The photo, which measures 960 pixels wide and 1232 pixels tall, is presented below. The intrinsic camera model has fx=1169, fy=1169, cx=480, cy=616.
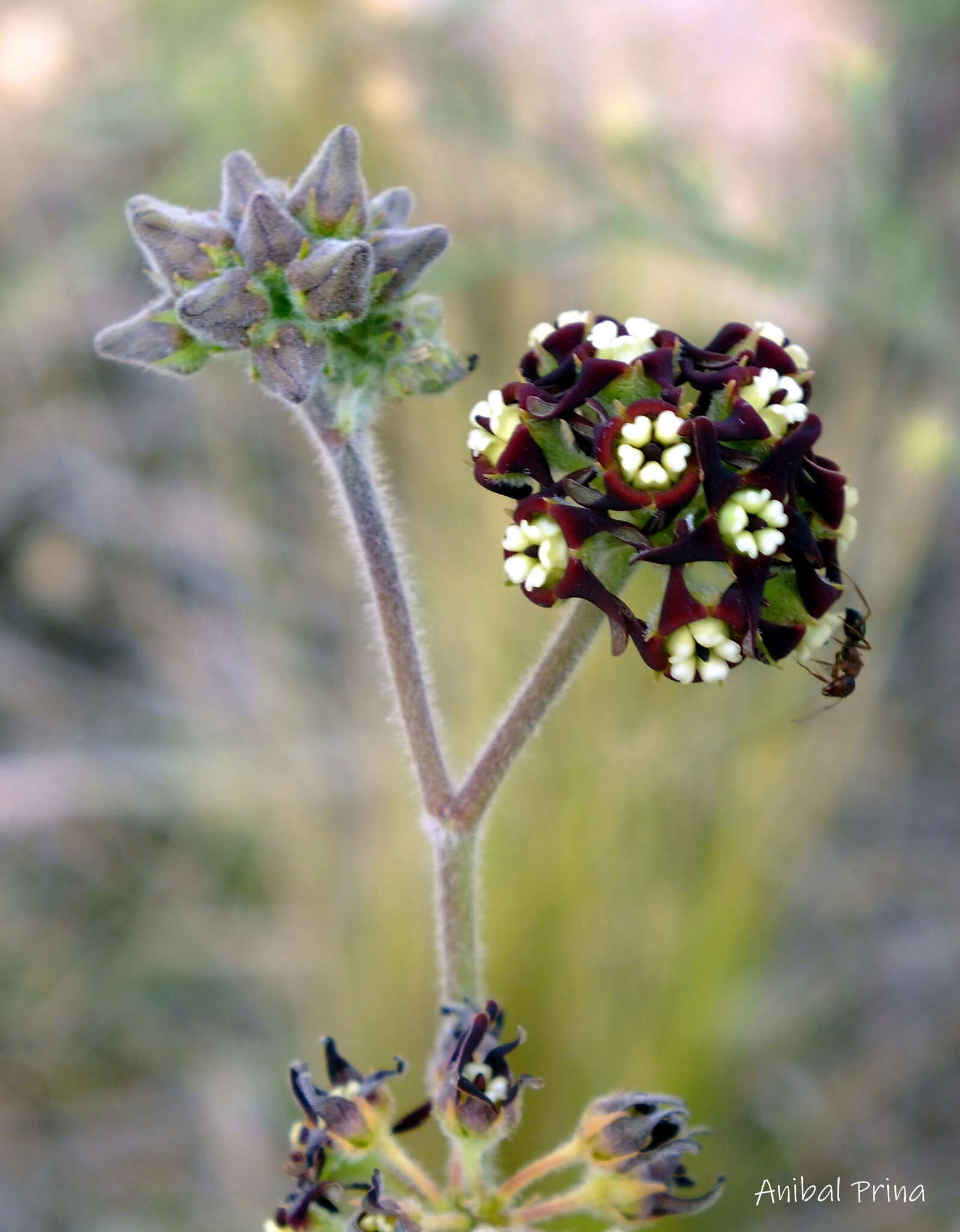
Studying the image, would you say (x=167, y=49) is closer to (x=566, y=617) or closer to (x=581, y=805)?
(x=581, y=805)

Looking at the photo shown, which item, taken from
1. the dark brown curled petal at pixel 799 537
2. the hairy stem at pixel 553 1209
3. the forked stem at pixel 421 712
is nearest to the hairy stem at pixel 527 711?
the forked stem at pixel 421 712

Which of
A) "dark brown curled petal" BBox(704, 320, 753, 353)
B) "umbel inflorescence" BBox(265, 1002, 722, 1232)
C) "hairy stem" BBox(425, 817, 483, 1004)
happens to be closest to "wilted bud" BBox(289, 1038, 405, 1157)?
"umbel inflorescence" BBox(265, 1002, 722, 1232)

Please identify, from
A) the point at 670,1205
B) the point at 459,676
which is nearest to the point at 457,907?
the point at 670,1205

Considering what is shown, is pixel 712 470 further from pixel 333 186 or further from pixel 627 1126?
pixel 627 1126

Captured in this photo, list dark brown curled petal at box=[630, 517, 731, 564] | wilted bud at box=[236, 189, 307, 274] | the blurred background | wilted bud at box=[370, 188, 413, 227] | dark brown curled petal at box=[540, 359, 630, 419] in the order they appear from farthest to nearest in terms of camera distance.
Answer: the blurred background
wilted bud at box=[370, 188, 413, 227]
wilted bud at box=[236, 189, 307, 274]
dark brown curled petal at box=[540, 359, 630, 419]
dark brown curled petal at box=[630, 517, 731, 564]

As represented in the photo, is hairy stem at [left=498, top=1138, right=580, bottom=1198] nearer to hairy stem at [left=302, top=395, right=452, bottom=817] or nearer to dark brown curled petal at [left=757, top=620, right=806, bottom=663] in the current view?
hairy stem at [left=302, top=395, right=452, bottom=817]

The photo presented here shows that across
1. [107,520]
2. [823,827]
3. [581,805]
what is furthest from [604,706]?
[107,520]

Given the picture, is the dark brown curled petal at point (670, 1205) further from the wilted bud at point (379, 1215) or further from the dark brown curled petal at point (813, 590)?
the dark brown curled petal at point (813, 590)
